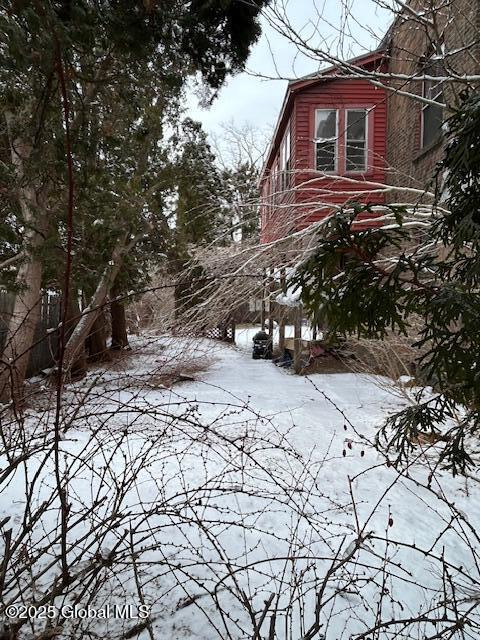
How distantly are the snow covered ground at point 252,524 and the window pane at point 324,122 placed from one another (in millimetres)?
6561

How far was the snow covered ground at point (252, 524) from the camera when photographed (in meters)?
1.80

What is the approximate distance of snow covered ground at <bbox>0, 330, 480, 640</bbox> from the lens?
1.80 metres

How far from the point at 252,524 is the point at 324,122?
9274 millimetres

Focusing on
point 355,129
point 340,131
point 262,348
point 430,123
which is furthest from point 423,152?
point 262,348

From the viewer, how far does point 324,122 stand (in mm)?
9867

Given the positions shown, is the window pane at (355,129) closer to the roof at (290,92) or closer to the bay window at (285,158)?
the roof at (290,92)

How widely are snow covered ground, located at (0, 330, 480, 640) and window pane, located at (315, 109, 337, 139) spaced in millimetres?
6561

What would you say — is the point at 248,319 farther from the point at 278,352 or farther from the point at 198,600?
the point at 198,600

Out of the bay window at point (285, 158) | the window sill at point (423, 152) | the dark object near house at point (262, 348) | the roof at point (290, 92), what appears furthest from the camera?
the dark object near house at point (262, 348)

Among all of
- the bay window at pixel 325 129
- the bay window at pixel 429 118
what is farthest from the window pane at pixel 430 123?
the bay window at pixel 325 129

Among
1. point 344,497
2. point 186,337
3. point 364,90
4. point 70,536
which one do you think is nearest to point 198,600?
point 70,536

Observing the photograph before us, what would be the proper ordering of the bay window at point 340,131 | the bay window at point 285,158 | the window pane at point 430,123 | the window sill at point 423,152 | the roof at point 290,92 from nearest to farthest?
the window sill at point 423,152, the window pane at point 430,123, the roof at point 290,92, the bay window at point 340,131, the bay window at point 285,158

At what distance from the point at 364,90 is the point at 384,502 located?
916 cm

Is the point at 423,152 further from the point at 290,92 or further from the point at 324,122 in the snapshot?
the point at 290,92
